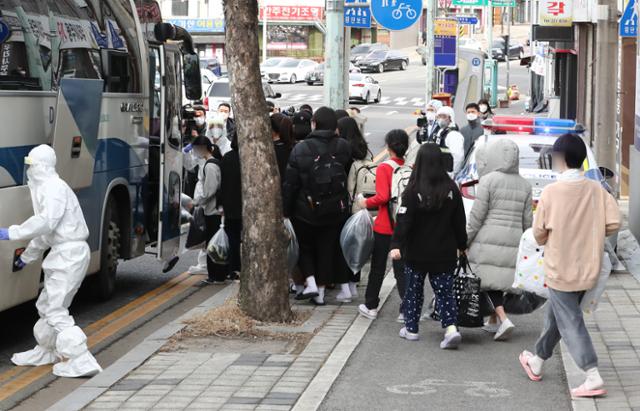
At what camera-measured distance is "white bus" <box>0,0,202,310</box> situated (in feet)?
31.8

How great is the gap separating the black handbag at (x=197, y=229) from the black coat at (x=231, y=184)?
2.30ft

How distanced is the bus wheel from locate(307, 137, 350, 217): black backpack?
6.82ft

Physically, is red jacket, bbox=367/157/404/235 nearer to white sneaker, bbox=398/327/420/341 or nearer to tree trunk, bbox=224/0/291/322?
tree trunk, bbox=224/0/291/322

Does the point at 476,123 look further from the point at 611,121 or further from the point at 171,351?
the point at 171,351

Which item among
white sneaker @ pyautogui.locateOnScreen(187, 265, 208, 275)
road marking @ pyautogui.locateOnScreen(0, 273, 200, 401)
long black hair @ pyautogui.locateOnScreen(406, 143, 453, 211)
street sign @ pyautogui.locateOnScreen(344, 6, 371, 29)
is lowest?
road marking @ pyautogui.locateOnScreen(0, 273, 200, 401)

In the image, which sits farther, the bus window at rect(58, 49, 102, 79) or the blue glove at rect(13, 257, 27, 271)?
the bus window at rect(58, 49, 102, 79)

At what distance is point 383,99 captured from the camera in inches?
2181

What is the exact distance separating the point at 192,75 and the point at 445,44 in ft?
Result: 66.6

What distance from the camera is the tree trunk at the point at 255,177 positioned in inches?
406

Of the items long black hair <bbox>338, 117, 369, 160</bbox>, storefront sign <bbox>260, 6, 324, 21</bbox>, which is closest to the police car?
long black hair <bbox>338, 117, 369, 160</bbox>

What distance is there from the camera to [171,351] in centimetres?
945

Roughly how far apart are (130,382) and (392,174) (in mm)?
3277

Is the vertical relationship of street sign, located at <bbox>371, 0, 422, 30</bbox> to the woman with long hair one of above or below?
above

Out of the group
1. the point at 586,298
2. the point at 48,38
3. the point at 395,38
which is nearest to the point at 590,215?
the point at 586,298
